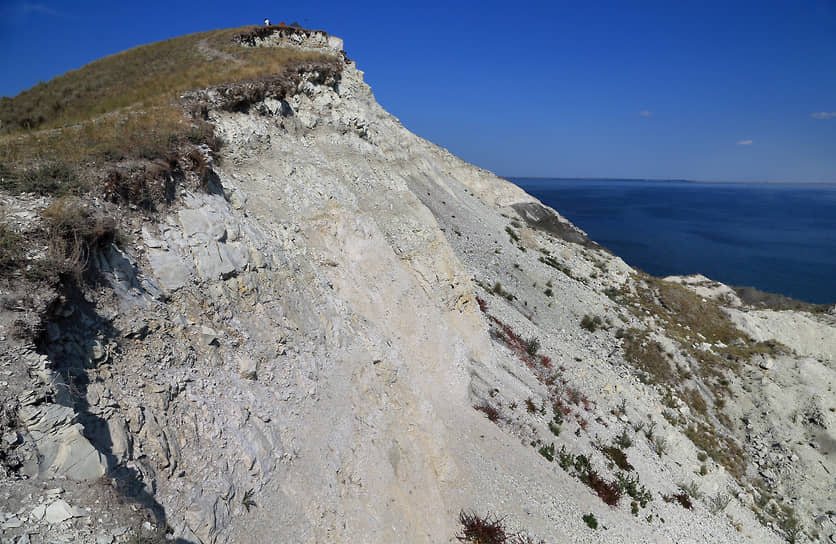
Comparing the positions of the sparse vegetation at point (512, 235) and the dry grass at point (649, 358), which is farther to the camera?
the sparse vegetation at point (512, 235)

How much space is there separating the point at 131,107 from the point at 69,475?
1304cm

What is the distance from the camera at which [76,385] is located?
6.04 metres

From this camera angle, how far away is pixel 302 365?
10.7 metres

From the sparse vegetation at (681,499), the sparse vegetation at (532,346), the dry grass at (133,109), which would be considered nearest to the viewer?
the dry grass at (133,109)

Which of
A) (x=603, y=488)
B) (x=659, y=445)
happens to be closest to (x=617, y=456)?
(x=603, y=488)

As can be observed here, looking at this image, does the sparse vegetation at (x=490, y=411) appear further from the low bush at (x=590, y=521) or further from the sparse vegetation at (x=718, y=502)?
the sparse vegetation at (x=718, y=502)

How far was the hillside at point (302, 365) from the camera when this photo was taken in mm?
6262

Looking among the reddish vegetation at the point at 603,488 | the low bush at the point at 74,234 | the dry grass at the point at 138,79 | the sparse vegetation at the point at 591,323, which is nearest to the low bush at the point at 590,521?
the reddish vegetation at the point at 603,488

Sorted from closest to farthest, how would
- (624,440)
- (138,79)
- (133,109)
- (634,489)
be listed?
(133,109)
(634,489)
(138,79)
(624,440)

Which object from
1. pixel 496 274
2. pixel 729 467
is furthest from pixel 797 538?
pixel 496 274

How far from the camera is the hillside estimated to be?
6262 millimetres

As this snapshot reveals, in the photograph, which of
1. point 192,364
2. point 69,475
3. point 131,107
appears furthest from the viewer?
point 131,107

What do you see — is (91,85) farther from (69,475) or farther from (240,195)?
(69,475)

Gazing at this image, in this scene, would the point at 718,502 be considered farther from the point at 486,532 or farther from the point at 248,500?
the point at 248,500
